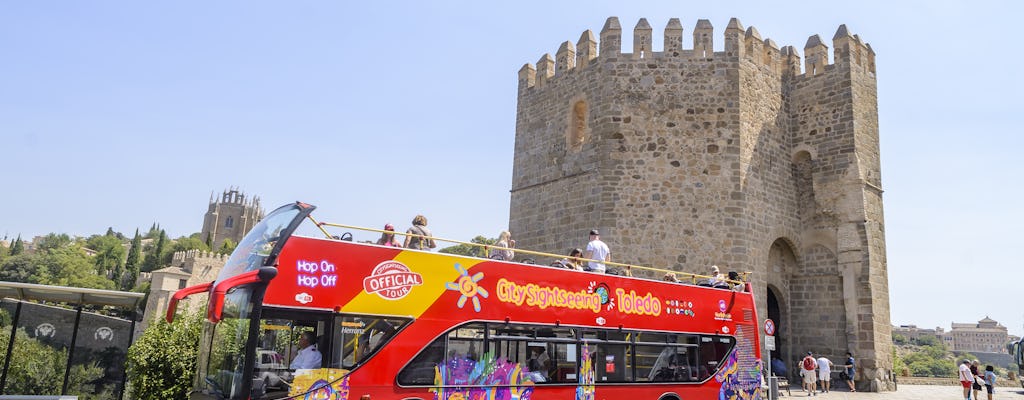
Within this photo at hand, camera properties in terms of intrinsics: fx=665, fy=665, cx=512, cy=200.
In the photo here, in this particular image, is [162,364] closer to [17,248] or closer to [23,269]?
[23,269]

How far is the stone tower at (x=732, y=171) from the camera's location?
16.4m

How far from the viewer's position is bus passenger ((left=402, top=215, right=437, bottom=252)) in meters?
7.80

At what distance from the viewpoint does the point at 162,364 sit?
1179 cm

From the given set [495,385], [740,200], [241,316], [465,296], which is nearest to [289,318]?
[241,316]

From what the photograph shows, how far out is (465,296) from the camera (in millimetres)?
7562

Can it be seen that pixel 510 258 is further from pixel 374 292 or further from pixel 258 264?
pixel 258 264

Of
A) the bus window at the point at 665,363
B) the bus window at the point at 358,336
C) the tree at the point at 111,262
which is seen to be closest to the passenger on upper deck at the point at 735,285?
the bus window at the point at 665,363

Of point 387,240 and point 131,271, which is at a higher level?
point 131,271

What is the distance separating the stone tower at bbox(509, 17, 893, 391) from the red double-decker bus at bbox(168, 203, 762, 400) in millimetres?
6896

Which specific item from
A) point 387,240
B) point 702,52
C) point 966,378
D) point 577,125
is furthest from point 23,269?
point 966,378

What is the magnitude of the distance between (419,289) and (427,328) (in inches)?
16.8

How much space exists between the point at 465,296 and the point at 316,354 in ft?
5.86

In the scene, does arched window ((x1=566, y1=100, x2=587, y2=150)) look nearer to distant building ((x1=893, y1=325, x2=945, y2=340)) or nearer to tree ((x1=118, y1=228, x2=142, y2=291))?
tree ((x1=118, y1=228, x2=142, y2=291))

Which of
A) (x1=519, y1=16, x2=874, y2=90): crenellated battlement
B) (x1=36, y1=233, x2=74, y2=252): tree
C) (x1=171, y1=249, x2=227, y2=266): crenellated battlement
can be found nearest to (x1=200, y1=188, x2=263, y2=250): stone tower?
(x1=36, y1=233, x2=74, y2=252): tree
